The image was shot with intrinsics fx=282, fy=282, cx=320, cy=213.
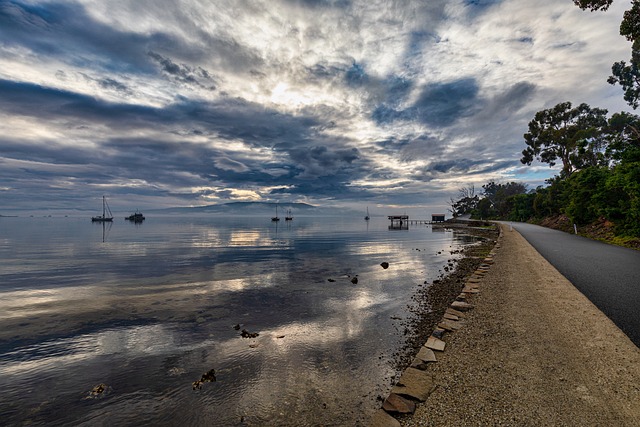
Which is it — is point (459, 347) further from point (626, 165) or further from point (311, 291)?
point (626, 165)

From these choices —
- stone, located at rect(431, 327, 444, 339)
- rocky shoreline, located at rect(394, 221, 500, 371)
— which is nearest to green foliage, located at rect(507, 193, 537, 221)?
rocky shoreline, located at rect(394, 221, 500, 371)

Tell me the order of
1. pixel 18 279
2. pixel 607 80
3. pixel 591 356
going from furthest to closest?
pixel 607 80, pixel 18 279, pixel 591 356

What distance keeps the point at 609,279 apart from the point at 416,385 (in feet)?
39.4

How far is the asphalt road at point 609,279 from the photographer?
7836 millimetres

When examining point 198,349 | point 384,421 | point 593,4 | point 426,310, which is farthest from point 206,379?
point 593,4

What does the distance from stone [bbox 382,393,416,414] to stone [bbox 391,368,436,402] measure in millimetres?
169

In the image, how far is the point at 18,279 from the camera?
67.8 feet

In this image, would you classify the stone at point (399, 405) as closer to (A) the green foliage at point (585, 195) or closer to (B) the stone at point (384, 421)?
(B) the stone at point (384, 421)

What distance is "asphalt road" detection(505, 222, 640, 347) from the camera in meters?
7.84

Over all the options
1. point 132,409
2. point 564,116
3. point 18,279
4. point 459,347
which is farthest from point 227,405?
point 564,116

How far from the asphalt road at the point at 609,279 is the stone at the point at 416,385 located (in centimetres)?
503

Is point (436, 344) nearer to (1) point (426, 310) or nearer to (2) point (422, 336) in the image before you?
(2) point (422, 336)

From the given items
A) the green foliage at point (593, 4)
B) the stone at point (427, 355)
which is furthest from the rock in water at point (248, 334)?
the green foliage at point (593, 4)

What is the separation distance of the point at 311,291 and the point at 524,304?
10.6 metres
